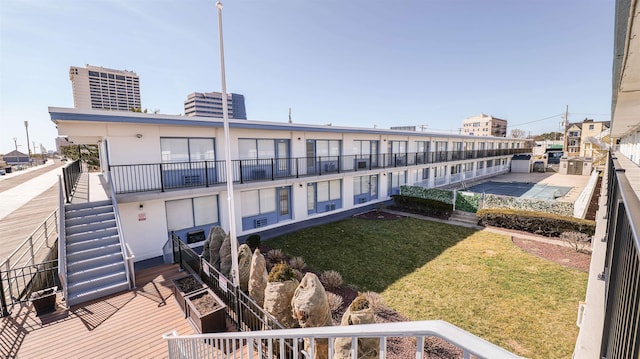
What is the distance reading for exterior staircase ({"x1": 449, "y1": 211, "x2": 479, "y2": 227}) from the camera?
1772 cm

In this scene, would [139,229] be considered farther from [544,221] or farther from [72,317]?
[544,221]

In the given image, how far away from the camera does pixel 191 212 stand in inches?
518

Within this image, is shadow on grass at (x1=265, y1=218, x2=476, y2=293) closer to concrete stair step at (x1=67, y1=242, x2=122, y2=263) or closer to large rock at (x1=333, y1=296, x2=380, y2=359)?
large rock at (x1=333, y1=296, x2=380, y2=359)

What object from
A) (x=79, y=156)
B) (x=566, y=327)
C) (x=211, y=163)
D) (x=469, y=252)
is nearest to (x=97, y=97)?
(x=79, y=156)

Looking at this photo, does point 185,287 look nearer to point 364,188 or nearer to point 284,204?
point 284,204

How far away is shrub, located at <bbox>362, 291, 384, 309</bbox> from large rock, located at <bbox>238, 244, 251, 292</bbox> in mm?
3686

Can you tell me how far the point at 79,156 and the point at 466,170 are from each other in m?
46.2

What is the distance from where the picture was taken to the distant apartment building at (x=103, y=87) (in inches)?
1356

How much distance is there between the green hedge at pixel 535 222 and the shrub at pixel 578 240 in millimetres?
478

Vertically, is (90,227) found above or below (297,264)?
above

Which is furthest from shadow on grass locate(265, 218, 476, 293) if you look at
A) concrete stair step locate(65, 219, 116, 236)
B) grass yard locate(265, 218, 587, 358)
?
concrete stair step locate(65, 219, 116, 236)

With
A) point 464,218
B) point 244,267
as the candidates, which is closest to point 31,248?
point 244,267

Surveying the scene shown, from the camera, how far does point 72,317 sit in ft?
24.1

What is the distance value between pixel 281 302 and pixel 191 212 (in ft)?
28.9
